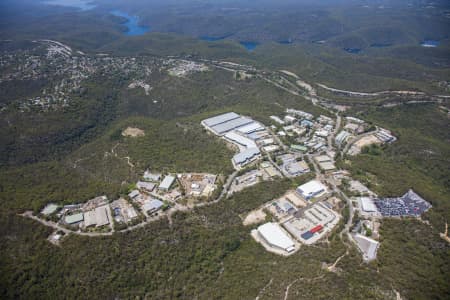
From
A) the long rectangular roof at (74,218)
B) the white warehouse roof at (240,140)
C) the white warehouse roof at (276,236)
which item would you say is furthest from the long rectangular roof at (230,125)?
the long rectangular roof at (74,218)

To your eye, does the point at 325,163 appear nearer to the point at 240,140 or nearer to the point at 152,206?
the point at 240,140

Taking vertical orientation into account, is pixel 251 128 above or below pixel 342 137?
above

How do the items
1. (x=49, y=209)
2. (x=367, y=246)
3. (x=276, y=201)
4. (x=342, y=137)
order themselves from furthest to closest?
(x=342, y=137), (x=276, y=201), (x=49, y=209), (x=367, y=246)

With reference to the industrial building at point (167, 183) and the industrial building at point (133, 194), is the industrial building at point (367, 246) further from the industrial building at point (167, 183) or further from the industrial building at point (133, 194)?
the industrial building at point (133, 194)

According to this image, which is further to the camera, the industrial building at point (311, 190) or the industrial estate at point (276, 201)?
the industrial building at point (311, 190)

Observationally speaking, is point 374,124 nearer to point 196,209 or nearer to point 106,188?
point 196,209

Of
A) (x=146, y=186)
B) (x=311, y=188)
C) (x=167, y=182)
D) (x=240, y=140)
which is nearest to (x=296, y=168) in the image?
(x=311, y=188)

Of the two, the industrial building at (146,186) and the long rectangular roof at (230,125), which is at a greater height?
the long rectangular roof at (230,125)
